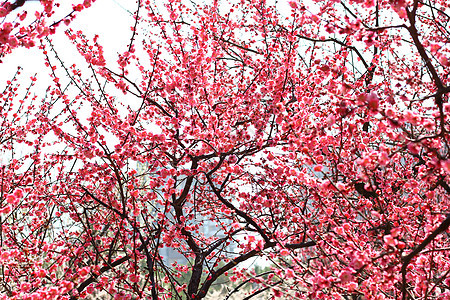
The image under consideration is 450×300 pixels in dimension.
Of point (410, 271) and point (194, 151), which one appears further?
point (194, 151)

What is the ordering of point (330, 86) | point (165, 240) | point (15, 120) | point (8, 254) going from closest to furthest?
1. point (8, 254)
2. point (330, 86)
3. point (165, 240)
4. point (15, 120)

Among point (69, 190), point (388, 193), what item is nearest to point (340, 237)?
point (388, 193)

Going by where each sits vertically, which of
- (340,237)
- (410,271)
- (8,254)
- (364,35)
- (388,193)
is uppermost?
(388,193)

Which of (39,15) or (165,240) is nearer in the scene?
(39,15)

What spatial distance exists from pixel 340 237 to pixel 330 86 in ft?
5.24

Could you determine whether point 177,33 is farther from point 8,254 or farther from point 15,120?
point 8,254

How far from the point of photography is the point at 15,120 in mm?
5891

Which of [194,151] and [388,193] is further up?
[388,193]

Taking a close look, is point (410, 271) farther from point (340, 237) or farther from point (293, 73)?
point (293, 73)

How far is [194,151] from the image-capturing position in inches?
182

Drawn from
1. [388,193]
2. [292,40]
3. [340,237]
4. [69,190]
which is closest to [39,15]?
[69,190]

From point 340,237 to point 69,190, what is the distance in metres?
3.57

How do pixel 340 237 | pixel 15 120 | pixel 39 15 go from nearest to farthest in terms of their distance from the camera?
pixel 39 15, pixel 340 237, pixel 15 120

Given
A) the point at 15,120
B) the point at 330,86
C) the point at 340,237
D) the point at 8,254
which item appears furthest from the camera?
the point at 15,120
